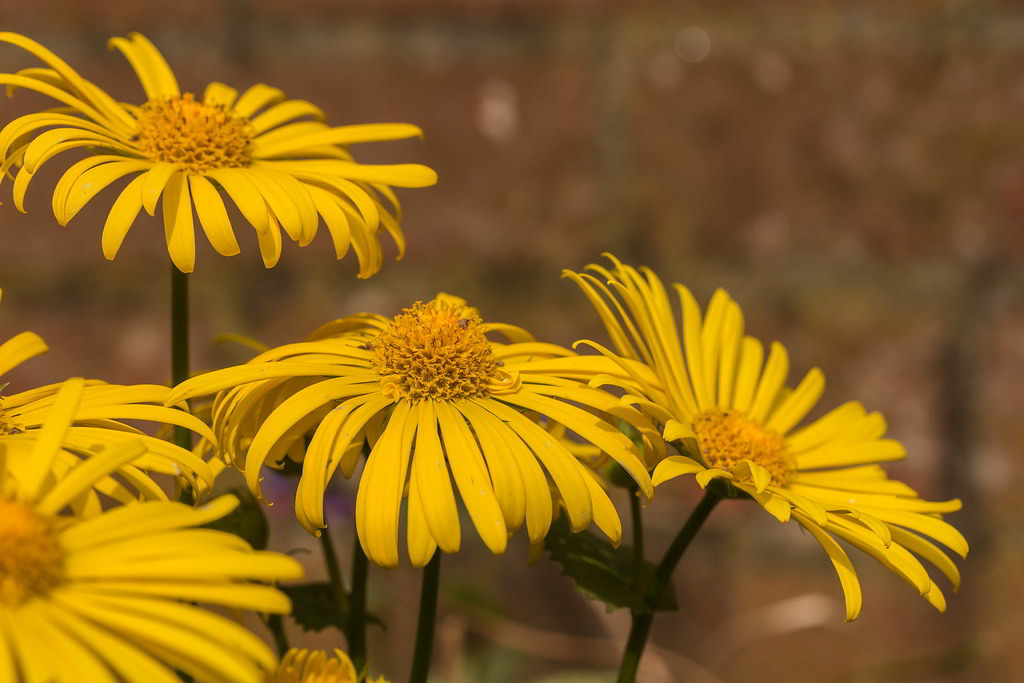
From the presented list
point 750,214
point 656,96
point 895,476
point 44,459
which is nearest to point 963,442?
point 895,476

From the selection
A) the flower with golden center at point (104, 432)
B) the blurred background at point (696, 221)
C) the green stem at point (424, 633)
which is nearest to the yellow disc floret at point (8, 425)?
the flower with golden center at point (104, 432)

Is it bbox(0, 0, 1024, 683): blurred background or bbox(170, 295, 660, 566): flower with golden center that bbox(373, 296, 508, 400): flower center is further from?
bbox(0, 0, 1024, 683): blurred background

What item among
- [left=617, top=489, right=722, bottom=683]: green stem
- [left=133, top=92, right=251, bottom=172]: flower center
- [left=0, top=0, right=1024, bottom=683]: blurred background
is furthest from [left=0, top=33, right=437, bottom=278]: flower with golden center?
[left=0, top=0, right=1024, bottom=683]: blurred background

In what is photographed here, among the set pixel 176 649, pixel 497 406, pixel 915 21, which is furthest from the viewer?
pixel 915 21

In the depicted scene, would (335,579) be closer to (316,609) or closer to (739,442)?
(316,609)

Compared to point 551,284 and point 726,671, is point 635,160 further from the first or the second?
point 726,671

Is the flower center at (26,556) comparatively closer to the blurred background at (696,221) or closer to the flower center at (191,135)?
the flower center at (191,135)
